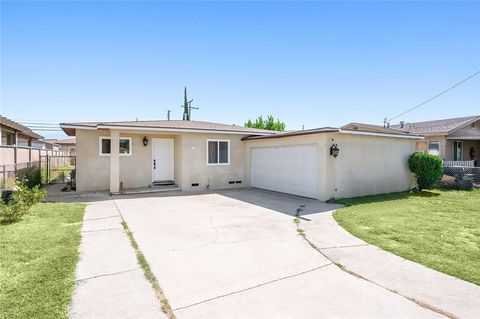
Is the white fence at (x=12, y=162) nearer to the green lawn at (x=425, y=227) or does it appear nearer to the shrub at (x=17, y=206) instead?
the shrub at (x=17, y=206)

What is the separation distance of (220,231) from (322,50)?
12258 millimetres

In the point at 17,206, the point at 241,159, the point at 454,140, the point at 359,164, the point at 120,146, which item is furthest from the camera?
the point at 454,140

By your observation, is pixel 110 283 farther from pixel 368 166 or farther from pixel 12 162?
pixel 12 162

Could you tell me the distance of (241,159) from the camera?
46.1 feet

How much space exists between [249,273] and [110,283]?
1.91 metres

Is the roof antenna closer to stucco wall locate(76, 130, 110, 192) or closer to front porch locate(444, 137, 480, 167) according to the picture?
stucco wall locate(76, 130, 110, 192)

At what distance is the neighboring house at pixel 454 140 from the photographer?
20.1 metres

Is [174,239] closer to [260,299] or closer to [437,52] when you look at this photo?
[260,299]

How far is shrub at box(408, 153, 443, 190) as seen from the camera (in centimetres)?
1164

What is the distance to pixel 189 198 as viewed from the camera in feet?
34.7

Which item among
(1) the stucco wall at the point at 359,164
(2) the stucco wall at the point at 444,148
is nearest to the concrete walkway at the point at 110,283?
(1) the stucco wall at the point at 359,164

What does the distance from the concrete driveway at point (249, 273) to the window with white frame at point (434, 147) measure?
19148 mm

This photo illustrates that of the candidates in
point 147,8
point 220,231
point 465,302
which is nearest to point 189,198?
point 220,231

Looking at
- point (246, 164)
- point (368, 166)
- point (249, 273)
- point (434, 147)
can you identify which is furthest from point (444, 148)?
point (249, 273)
